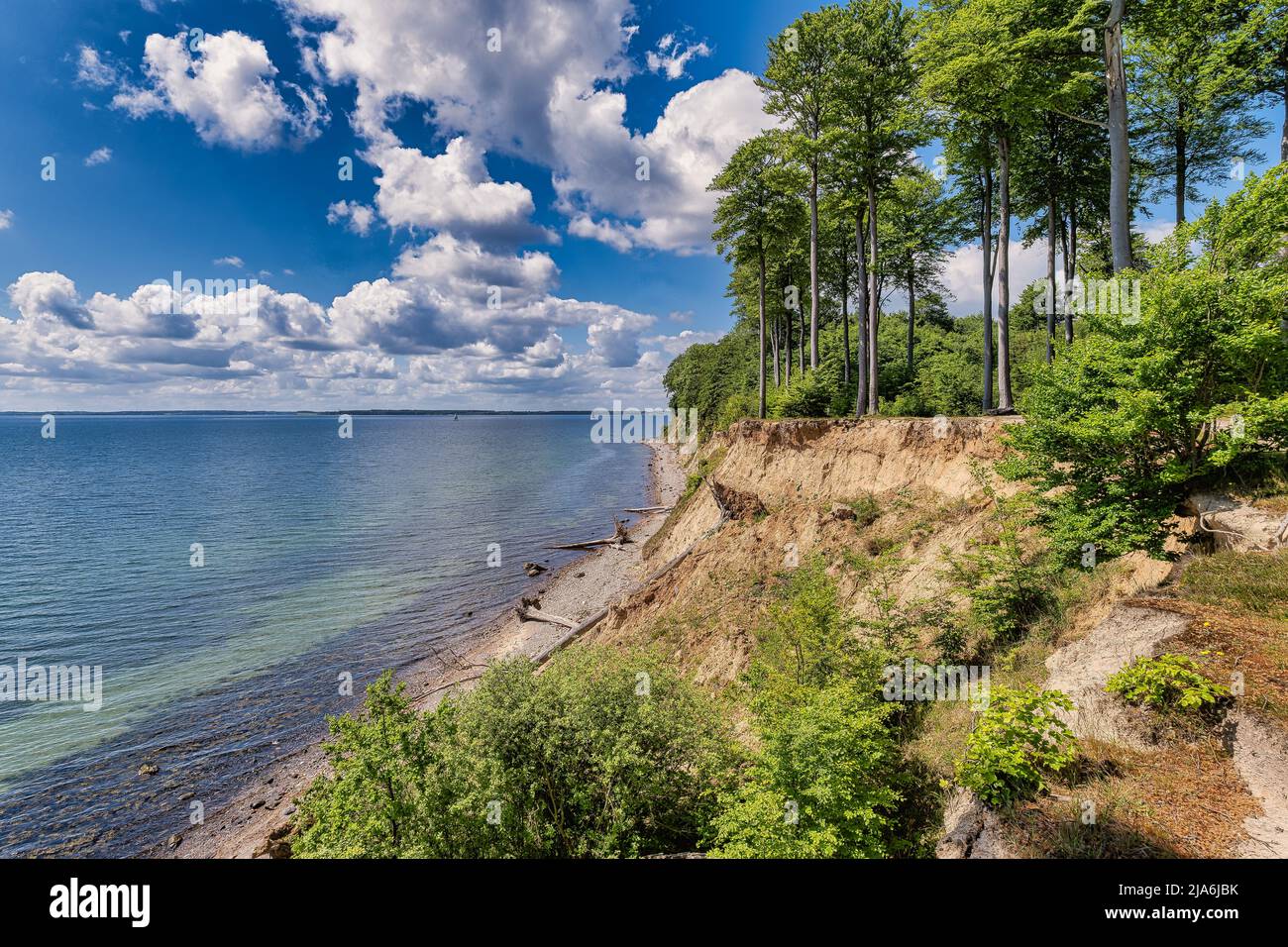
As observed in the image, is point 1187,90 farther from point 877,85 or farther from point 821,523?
point 821,523

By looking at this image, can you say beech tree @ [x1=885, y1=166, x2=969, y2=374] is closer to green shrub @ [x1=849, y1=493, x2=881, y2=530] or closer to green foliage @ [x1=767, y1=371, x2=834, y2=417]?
green foliage @ [x1=767, y1=371, x2=834, y2=417]

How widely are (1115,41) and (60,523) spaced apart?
70.3 m

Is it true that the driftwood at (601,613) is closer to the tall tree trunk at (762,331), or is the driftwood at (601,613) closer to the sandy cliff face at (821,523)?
the sandy cliff face at (821,523)

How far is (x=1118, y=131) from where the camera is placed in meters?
13.1

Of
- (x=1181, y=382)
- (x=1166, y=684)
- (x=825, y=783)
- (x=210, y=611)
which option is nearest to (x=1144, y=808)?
(x=1166, y=684)

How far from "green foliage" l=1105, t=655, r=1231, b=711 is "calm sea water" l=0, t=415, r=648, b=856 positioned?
21416 millimetres

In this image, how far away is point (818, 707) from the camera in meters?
7.73

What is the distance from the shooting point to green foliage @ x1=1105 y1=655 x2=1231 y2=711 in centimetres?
593

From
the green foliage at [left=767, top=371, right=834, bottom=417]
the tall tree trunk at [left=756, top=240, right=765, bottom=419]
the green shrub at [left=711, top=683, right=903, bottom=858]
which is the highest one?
the tall tree trunk at [left=756, top=240, right=765, bottom=419]

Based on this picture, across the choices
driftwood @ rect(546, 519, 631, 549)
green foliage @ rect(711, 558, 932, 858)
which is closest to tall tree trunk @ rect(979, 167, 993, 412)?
green foliage @ rect(711, 558, 932, 858)

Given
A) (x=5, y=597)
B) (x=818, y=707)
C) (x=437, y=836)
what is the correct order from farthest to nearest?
(x=5, y=597)
(x=818, y=707)
(x=437, y=836)

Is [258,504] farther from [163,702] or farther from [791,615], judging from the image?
[791,615]

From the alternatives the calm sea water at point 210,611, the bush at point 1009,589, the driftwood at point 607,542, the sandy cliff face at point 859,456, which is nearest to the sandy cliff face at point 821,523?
the sandy cliff face at point 859,456
